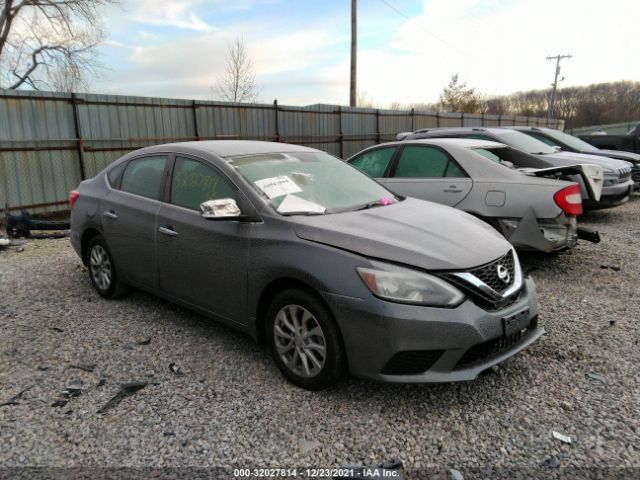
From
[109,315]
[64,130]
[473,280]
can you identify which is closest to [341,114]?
[64,130]

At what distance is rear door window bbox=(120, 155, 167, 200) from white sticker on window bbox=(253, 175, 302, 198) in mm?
1129

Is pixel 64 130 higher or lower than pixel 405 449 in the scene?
higher

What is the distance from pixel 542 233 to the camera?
16.2 ft

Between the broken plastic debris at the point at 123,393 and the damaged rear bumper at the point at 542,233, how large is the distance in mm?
3820

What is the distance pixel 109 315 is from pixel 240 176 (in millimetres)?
1996

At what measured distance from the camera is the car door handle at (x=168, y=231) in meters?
3.76

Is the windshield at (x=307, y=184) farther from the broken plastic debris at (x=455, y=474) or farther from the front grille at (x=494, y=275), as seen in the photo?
the broken plastic debris at (x=455, y=474)

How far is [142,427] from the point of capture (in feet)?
8.93

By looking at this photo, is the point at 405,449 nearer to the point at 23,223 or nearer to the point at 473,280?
the point at 473,280

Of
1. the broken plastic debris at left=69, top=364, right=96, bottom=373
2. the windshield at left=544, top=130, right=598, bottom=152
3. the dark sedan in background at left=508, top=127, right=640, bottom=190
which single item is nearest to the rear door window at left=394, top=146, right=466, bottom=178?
the broken plastic debris at left=69, top=364, right=96, bottom=373

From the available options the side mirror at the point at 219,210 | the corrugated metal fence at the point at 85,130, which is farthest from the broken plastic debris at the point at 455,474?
the corrugated metal fence at the point at 85,130

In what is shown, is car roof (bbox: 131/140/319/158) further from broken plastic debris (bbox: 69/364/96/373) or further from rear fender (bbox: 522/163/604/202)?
rear fender (bbox: 522/163/604/202)

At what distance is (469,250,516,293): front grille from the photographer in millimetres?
2842

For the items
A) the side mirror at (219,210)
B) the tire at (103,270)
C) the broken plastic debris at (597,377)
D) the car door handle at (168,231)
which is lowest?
the broken plastic debris at (597,377)
